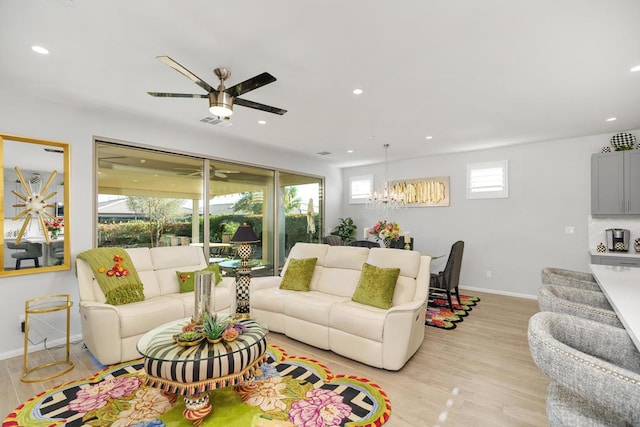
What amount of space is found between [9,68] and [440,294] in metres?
6.34

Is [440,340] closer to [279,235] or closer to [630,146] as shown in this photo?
[279,235]

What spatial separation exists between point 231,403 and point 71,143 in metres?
3.46

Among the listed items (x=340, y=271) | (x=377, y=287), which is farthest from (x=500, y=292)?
(x=377, y=287)

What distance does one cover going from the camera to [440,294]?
5.54 meters

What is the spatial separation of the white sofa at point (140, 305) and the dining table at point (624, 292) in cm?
259

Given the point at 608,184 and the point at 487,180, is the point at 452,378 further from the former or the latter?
the point at 487,180

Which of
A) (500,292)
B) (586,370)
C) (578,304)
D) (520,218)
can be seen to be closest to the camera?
(586,370)

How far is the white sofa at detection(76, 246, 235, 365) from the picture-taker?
284 cm

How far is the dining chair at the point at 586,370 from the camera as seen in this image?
1.02m

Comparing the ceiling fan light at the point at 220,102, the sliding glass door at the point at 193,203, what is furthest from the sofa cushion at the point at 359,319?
the sliding glass door at the point at 193,203

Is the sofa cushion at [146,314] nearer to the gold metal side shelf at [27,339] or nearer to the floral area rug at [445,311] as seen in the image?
the gold metal side shelf at [27,339]

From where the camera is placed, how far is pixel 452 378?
2.70m

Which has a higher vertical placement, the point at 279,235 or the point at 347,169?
the point at 347,169

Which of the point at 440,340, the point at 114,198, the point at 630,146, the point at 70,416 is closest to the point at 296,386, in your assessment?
the point at 70,416
